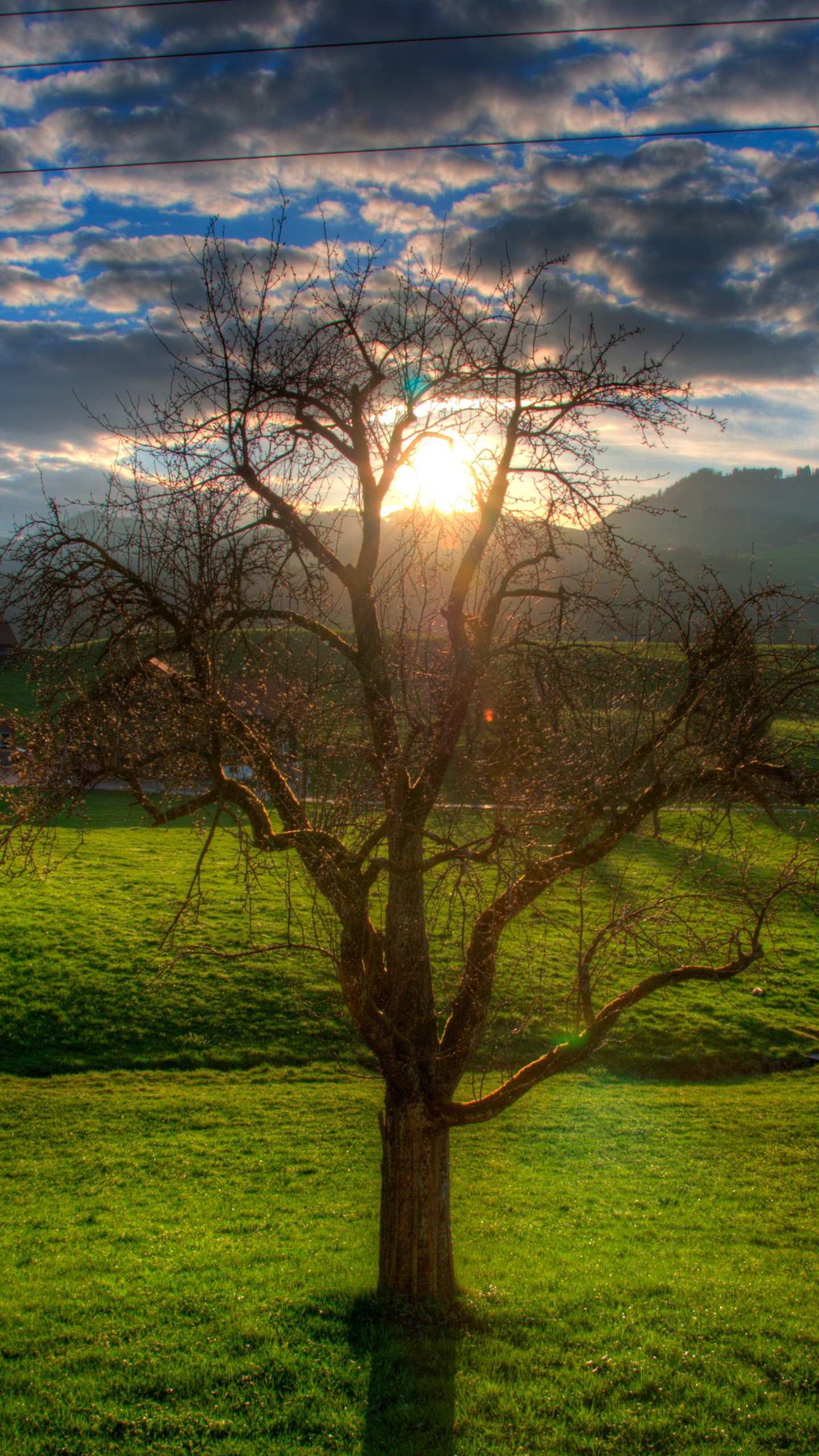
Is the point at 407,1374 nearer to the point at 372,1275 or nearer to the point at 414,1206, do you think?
the point at 414,1206

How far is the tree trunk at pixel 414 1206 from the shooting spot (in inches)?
307

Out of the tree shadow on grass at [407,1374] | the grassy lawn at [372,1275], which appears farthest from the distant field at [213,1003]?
the tree shadow on grass at [407,1374]

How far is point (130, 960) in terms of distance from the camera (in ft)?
67.8

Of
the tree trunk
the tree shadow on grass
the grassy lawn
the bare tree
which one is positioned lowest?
the grassy lawn

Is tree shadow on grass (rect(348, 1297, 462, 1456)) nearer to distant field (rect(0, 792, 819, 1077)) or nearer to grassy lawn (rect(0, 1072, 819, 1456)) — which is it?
grassy lawn (rect(0, 1072, 819, 1456))

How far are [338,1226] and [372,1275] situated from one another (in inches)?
89.4

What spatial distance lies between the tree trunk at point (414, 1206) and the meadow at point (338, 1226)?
300mm

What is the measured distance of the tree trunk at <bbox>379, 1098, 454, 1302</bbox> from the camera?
781cm

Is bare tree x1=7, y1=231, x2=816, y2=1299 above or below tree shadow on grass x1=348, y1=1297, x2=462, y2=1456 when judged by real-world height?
above

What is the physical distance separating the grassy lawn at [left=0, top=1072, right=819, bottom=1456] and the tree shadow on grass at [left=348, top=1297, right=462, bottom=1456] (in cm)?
2

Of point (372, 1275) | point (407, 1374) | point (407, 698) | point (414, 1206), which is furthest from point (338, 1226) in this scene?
point (407, 698)

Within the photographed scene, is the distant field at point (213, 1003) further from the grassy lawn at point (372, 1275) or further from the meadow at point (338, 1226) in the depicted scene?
the grassy lawn at point (372, 1275)

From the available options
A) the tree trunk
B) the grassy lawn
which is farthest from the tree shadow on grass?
the tree trunk

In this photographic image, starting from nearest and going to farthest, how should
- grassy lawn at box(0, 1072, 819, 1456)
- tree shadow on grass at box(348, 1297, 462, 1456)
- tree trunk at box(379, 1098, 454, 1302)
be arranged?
tree shadow on grass at box(348, 1297, 462, 1456) < grassy lawn at box(0, 1072, 819, 1456) < tree trunk at box(379, 1098, 454, 1302)
